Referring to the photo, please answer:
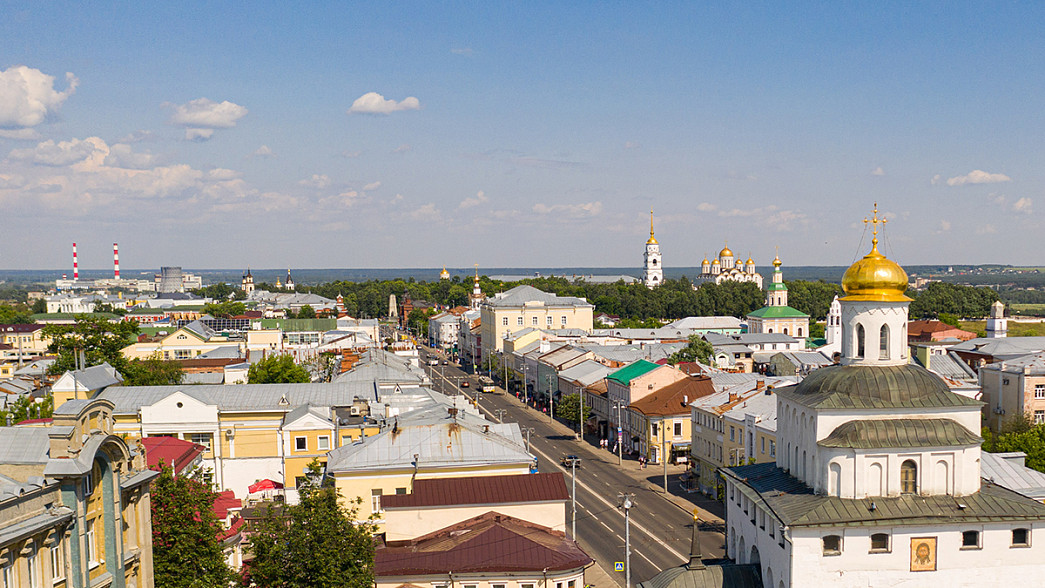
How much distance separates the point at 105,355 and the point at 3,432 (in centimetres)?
6667

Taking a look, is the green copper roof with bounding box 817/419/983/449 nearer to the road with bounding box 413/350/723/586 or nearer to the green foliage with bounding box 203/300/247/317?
the road with bounding box 413/350/723/586

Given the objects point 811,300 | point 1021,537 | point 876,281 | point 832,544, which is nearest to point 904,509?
point 832,544

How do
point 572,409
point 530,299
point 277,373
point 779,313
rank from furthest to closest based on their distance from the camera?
point 779,313
point 530,299
point 572,409
point 277,373

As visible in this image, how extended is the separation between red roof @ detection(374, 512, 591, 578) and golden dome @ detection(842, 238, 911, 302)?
504 inches

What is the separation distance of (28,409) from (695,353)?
6070cm

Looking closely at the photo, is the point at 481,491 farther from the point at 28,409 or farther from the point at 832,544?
the point at 28,409

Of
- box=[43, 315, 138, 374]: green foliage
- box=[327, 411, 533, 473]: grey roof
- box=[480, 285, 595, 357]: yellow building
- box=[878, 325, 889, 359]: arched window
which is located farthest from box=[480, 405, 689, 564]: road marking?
box=[480, 285, 595, 357]: yellow building

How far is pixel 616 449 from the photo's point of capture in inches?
2763

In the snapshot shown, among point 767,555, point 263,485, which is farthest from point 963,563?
point 263,485

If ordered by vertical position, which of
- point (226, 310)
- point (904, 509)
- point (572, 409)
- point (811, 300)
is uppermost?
point (904, 509)

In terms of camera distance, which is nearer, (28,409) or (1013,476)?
(1013,476)

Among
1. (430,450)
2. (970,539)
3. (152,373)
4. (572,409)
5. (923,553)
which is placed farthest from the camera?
(152,373)

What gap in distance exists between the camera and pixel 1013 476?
3791cm

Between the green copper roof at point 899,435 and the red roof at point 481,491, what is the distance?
10.6 meters
